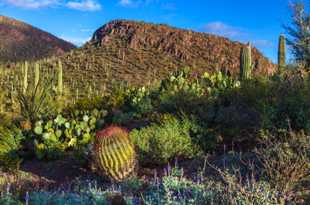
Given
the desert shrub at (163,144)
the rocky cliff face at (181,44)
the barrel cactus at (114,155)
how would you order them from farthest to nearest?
the rocky cliff face at (181,44)
the desert shrub at (163,144)
the barrel cactus at (114,155)

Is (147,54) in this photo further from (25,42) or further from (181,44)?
(25,42)

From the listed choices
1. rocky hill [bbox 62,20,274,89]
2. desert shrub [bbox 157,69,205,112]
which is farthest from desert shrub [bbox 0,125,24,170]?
rocky hill [bbox 62,20,274,89]

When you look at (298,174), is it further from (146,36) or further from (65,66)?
(146,36)

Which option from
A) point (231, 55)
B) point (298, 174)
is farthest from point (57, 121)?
point (231, 55)

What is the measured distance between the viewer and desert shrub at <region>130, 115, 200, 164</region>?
9522 millimetres

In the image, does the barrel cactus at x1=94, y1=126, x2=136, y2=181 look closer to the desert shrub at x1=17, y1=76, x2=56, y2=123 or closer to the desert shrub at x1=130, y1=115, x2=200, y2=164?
the desert shrub at x1=130, y1=115, x2=200, y2=164

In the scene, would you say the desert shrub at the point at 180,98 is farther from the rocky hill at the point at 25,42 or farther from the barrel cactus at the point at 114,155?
the rocky hill at the point at 25,42

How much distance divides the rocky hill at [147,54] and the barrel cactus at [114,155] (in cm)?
3035

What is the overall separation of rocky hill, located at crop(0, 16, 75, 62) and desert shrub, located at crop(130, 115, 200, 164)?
50292 mm

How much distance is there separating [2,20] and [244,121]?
63.1m

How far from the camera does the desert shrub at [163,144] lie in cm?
952

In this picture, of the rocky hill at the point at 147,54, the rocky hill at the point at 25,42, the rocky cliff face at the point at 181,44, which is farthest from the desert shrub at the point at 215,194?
the rocky hill at the point at 25,42

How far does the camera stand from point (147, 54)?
150 ft

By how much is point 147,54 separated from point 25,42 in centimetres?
2442
